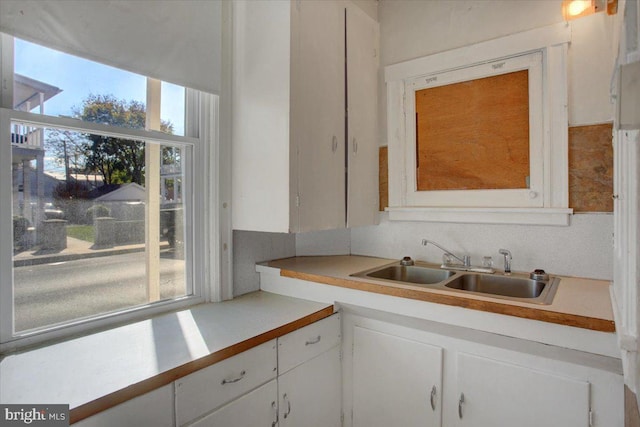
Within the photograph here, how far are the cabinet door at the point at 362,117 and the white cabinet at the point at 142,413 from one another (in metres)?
1.31

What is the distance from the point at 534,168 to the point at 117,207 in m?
2.04

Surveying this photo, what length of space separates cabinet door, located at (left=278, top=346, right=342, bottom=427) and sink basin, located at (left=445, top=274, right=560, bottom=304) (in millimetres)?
715

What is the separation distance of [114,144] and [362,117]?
4.49 ft

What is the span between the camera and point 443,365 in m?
1.53

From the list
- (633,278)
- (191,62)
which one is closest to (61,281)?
(191,62)

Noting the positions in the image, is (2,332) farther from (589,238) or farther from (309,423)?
(589,238)

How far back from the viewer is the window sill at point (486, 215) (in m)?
1.77


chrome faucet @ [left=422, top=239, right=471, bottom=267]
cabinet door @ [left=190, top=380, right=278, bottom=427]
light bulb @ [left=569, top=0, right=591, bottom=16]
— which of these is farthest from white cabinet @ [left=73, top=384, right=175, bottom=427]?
light bulb @ [left=569, top=0, right=591, bottom=16]

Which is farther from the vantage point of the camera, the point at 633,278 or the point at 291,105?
the point at 291,105

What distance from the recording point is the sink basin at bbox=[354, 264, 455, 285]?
1.99 m

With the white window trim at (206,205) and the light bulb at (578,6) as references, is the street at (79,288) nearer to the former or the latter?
the white window trim at (206,205)

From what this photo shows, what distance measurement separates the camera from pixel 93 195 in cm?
149

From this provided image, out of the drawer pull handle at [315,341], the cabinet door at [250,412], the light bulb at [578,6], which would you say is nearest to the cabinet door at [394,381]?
the drawer pull handle at [315,341]

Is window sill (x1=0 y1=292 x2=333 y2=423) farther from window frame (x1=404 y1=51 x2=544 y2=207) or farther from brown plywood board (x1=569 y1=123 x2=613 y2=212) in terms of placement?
brown plywood board (x1=569 y1=123 x2=613 y2=212)
